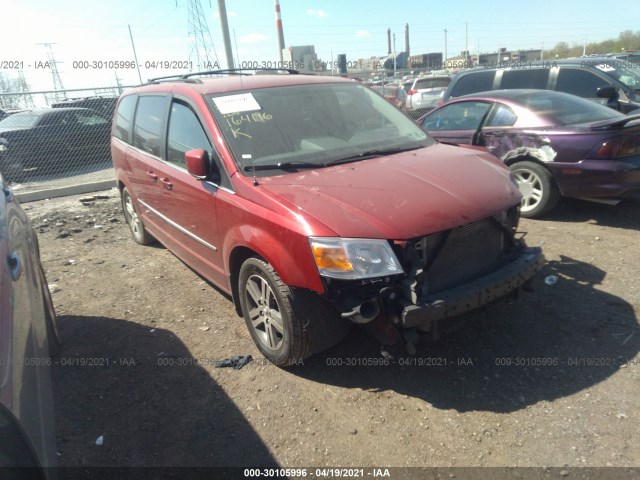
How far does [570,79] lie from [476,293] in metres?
7.29

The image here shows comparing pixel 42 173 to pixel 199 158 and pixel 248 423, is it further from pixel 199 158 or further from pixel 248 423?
pixel 248 423

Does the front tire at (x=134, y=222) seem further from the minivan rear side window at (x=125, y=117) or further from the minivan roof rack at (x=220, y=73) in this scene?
the minivan roof rack at (x=220, y=73)

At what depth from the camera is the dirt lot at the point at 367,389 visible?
96.9 inches

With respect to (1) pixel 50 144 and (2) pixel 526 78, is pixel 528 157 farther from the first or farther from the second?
(1) pixel 50 144

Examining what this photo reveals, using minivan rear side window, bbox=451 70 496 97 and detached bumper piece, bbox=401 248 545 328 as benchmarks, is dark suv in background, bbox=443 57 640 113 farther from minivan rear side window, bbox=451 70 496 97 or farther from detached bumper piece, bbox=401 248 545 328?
detached bumper piece, bbox=401 248 545 328

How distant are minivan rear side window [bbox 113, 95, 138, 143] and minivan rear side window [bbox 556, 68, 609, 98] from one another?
23.8 ft

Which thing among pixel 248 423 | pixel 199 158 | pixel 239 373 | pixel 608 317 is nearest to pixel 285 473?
pixel 248 423

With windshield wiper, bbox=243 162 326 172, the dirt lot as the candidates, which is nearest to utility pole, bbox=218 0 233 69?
the dirt lot

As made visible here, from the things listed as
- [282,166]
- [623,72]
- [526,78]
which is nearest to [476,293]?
[282,166]

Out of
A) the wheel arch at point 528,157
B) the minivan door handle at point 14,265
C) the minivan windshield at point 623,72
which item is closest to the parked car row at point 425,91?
the minivan windshield at point 623,72

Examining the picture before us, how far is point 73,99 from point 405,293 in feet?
43.0

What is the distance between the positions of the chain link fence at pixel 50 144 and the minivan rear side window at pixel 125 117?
4.94m

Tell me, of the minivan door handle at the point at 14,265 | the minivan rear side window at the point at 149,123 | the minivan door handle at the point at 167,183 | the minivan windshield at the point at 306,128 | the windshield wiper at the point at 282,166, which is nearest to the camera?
the minivan door handle at the point at 14,265

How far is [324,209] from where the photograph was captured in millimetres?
2627
